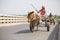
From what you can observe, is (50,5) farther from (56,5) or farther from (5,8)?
(5,8)

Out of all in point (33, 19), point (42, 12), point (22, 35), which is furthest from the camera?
point (33, 19)

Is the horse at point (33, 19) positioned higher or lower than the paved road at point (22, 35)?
higher

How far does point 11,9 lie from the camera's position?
4523mm

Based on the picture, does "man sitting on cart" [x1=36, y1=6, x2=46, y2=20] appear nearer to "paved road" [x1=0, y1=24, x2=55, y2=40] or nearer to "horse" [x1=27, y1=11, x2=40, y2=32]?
"horse" [x1=27, y1=11, x2=40, y2=32]

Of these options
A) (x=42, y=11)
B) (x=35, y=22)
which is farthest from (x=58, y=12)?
(x=35, y=22)

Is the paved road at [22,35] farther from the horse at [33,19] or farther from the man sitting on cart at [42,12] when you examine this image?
the man sitting on cart at [42,12]

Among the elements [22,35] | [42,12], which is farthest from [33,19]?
[22,35]

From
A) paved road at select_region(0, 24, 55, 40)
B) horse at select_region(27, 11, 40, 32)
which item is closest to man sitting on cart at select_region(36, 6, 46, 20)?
horse at select_region(27, 11, 40, 32)

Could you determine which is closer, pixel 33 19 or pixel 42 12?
pixel 42 12

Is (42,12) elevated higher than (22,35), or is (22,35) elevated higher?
(42,12)

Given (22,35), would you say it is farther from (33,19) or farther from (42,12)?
(42,12)

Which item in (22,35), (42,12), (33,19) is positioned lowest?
(22,35)

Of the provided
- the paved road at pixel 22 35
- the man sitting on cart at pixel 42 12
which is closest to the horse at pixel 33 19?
the man sitting on cart at pixel 42 12

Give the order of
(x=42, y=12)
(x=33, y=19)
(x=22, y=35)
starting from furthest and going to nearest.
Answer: (x=33, y=19) → (x=42, y=12) → (x=22, y=35)
